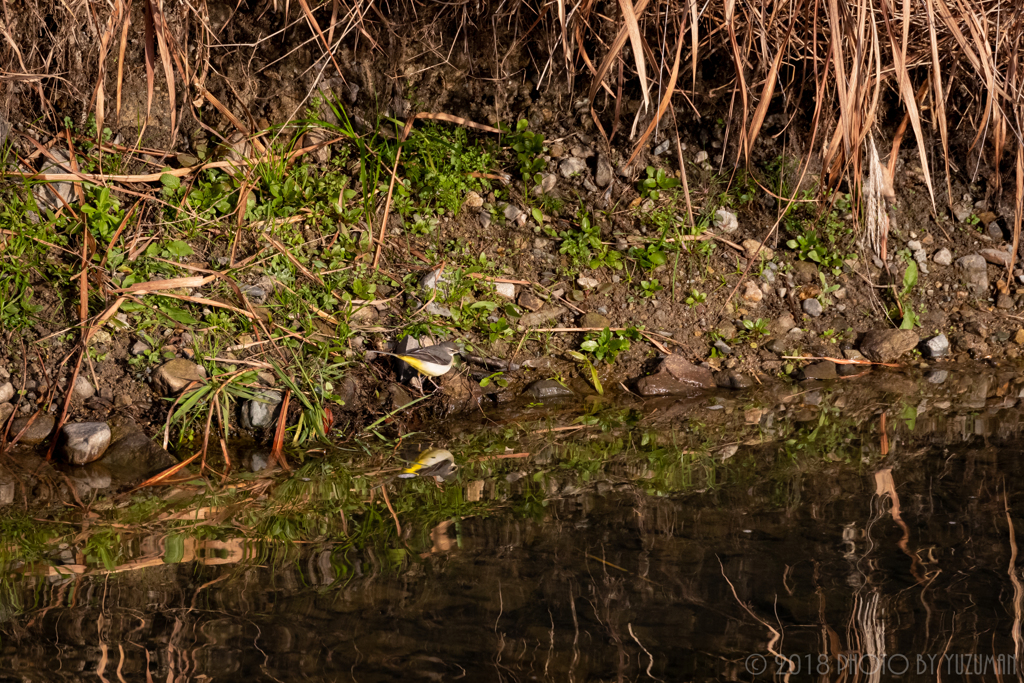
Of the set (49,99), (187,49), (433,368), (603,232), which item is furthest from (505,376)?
(49,99)

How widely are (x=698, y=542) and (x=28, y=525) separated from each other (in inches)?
58.7

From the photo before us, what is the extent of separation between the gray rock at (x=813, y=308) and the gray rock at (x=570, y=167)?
951 mm

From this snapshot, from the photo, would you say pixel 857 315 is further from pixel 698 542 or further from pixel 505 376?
pixel 698 542

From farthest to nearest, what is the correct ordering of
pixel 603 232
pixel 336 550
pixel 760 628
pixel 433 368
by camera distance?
pixel 603 232, pixel 433 368, pixel 336 550, pixel 760 628

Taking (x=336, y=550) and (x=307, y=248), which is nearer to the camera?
(x=336, y=550)

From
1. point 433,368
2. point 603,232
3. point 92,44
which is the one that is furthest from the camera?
point 603,232

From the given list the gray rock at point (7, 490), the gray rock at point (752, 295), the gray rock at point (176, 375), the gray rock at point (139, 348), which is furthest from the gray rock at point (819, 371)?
Result: the gray rock at point (7, 490)

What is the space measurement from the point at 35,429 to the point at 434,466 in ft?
3.59

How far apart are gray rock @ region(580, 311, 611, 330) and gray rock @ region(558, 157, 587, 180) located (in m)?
0.62

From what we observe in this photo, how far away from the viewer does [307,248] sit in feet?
8.79

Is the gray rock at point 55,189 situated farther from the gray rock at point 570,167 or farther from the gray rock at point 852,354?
the gray rock at point 852,354

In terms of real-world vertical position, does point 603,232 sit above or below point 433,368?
above

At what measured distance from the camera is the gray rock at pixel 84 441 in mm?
2082

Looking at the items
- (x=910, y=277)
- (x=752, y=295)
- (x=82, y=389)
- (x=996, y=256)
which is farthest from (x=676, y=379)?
(x=82, y=389)
